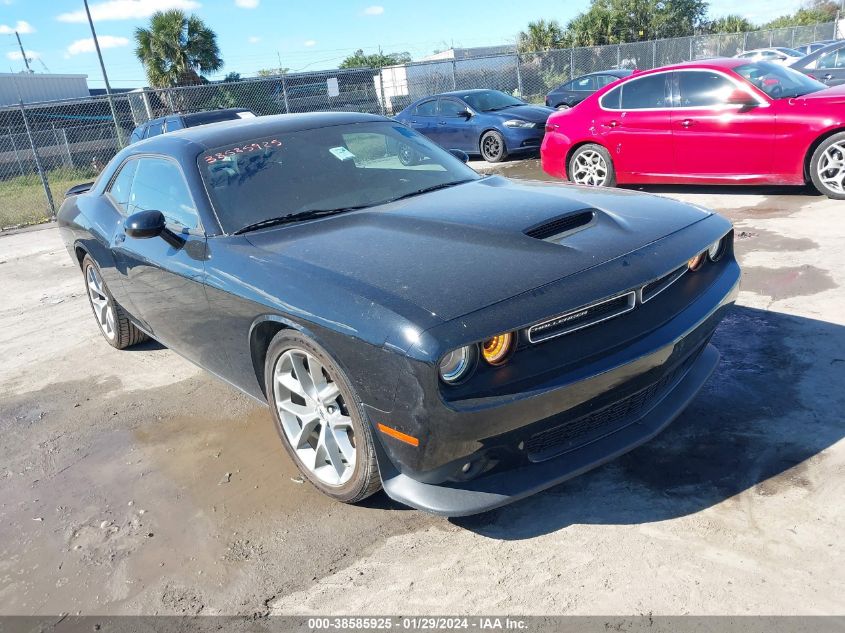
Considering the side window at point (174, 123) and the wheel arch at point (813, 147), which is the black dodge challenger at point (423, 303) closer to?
the wheel arch at point (813, 147)

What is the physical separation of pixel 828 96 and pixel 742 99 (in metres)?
0.77

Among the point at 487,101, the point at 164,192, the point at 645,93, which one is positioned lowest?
the point at 487,101

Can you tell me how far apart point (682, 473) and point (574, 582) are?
79 centimetres

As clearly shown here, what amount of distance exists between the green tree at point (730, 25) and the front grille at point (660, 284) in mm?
53516

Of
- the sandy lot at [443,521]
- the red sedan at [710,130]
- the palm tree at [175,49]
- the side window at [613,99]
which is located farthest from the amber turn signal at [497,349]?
the palm tree at [175,49]

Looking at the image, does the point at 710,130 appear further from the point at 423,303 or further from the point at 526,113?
the point at 423,303

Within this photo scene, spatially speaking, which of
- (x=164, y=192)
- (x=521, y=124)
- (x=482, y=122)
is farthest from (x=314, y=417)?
(x=482, y=122)

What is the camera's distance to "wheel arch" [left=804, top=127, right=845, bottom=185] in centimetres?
676

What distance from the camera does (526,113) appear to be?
42.0 ft

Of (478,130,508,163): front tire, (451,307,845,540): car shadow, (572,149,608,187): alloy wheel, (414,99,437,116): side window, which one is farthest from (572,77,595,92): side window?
(451,307,845,540): car shadow

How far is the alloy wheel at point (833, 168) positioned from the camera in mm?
6840

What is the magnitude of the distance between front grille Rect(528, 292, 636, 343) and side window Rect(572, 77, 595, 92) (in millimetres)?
16889

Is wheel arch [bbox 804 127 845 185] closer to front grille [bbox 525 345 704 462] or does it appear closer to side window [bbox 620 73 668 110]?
side window [bbox 620 73 668 110]

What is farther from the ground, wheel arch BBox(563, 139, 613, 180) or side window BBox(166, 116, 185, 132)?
side window BBox(166, 116, 185, 132)
